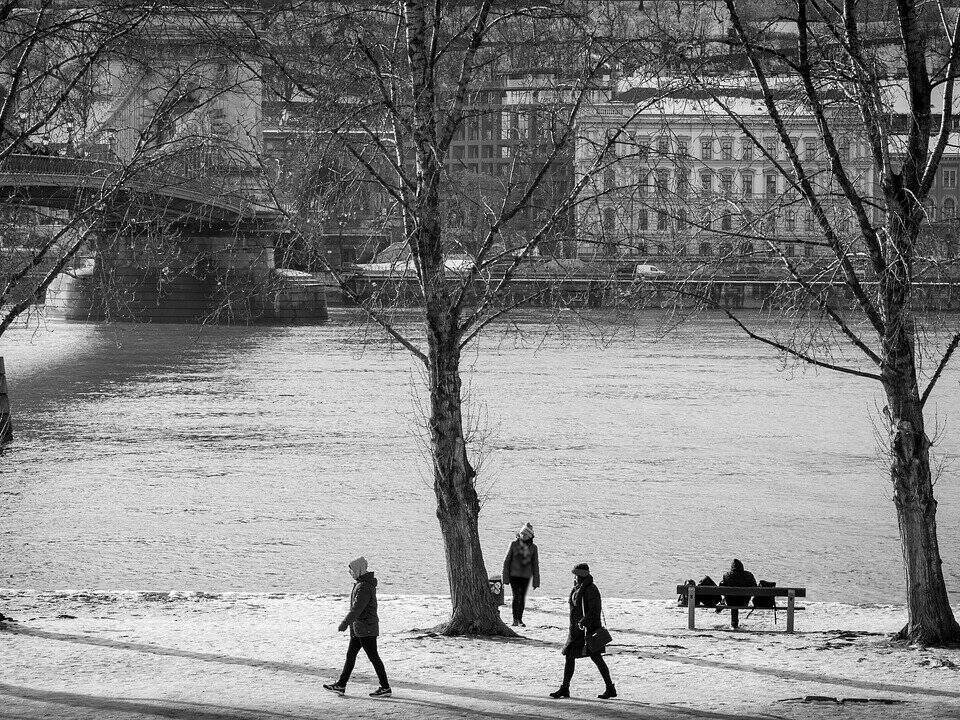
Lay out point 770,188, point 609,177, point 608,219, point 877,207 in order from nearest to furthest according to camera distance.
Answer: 1. point 877,207
2. point 608,219
3. point 609,177
4. point 770,188

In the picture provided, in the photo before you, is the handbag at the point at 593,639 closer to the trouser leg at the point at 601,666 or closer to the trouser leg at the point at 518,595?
the trouser leg at the point at 601,666

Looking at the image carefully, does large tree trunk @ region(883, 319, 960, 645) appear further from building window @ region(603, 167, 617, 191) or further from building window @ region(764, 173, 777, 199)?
building window @ region(603, 167, 617, 191)

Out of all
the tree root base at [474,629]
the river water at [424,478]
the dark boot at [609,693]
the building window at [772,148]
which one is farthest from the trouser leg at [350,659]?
the building window at [772,148]

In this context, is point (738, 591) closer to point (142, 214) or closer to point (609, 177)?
point (609, 177)

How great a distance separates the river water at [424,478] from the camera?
59.0 ft

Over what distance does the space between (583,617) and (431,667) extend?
66.4 inches

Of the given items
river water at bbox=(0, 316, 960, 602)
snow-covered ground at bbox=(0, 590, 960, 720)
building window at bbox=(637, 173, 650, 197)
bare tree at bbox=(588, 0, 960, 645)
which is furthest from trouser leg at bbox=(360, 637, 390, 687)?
building window at bbox=(637, 173, 650, 197)

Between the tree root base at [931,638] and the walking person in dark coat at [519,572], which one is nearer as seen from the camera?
the tree root base at [931,638]

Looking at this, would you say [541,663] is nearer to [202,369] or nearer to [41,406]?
[41,406]

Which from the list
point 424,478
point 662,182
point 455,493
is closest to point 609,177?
point 662,182

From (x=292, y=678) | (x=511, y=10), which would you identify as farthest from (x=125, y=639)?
(x=511, y=10)

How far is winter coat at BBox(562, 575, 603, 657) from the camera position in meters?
8.98

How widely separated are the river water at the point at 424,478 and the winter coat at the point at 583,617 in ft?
8.07

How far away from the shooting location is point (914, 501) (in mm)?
10977
